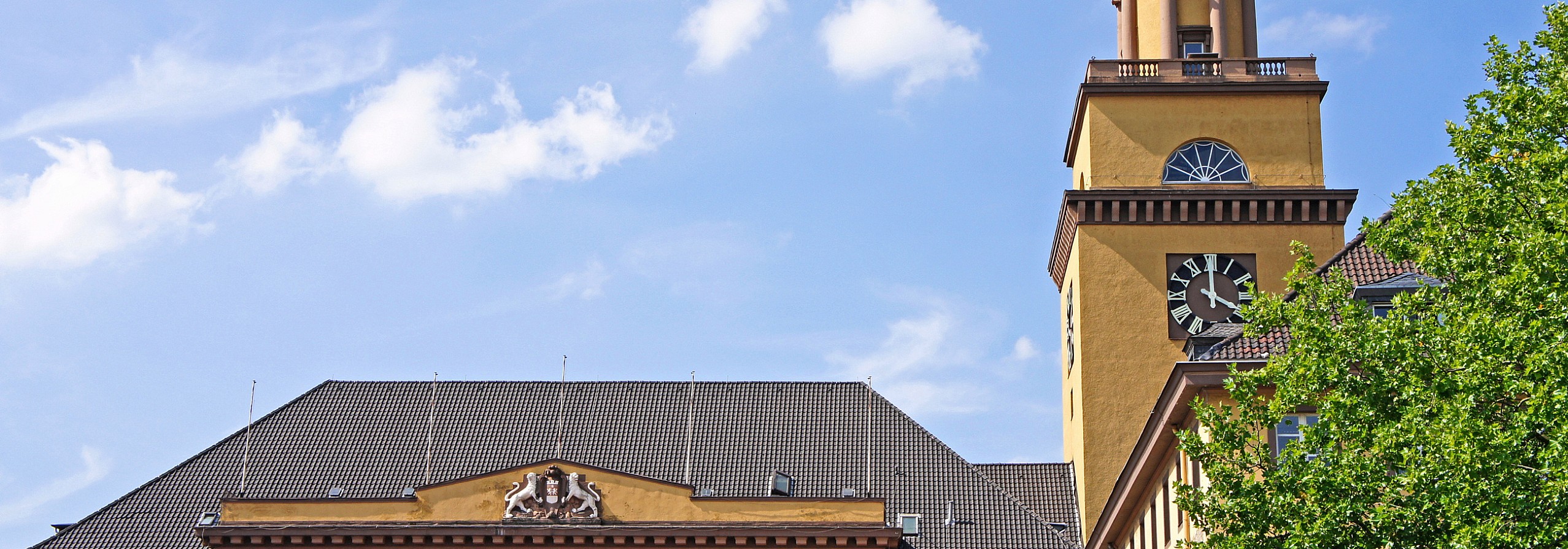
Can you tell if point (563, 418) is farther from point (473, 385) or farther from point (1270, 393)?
point (1270, 393)

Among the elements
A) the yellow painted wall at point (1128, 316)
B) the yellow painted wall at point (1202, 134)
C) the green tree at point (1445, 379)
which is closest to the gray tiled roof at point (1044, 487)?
the yellow painted wall at point (1128, 316)

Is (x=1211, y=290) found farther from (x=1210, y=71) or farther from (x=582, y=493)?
(x=582, y=493)

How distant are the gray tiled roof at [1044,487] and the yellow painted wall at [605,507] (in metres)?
4.98

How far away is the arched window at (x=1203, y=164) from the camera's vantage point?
1940 inches

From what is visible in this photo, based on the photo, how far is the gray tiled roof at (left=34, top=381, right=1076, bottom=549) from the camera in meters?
52.8

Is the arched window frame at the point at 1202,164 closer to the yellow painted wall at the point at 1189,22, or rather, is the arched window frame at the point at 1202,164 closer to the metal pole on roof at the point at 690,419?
the yellow painted wall at the point at 1189,22

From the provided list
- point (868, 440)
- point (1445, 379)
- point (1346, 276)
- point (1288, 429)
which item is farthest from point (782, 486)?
point (1445, 379)

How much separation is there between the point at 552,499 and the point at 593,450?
614 centimetres

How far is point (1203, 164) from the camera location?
49.6 m

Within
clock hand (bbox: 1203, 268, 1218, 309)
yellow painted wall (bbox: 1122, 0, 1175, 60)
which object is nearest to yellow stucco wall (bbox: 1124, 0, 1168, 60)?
yellow painted wall (bbox: 1122, 0, 1175, 60)

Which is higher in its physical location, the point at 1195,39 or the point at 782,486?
the point at 1195,39

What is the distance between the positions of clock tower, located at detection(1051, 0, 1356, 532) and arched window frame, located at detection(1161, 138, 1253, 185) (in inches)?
1.3

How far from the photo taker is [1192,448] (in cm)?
2561

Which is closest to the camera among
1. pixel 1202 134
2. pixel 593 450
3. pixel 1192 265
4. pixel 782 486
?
pixel 1192 265
